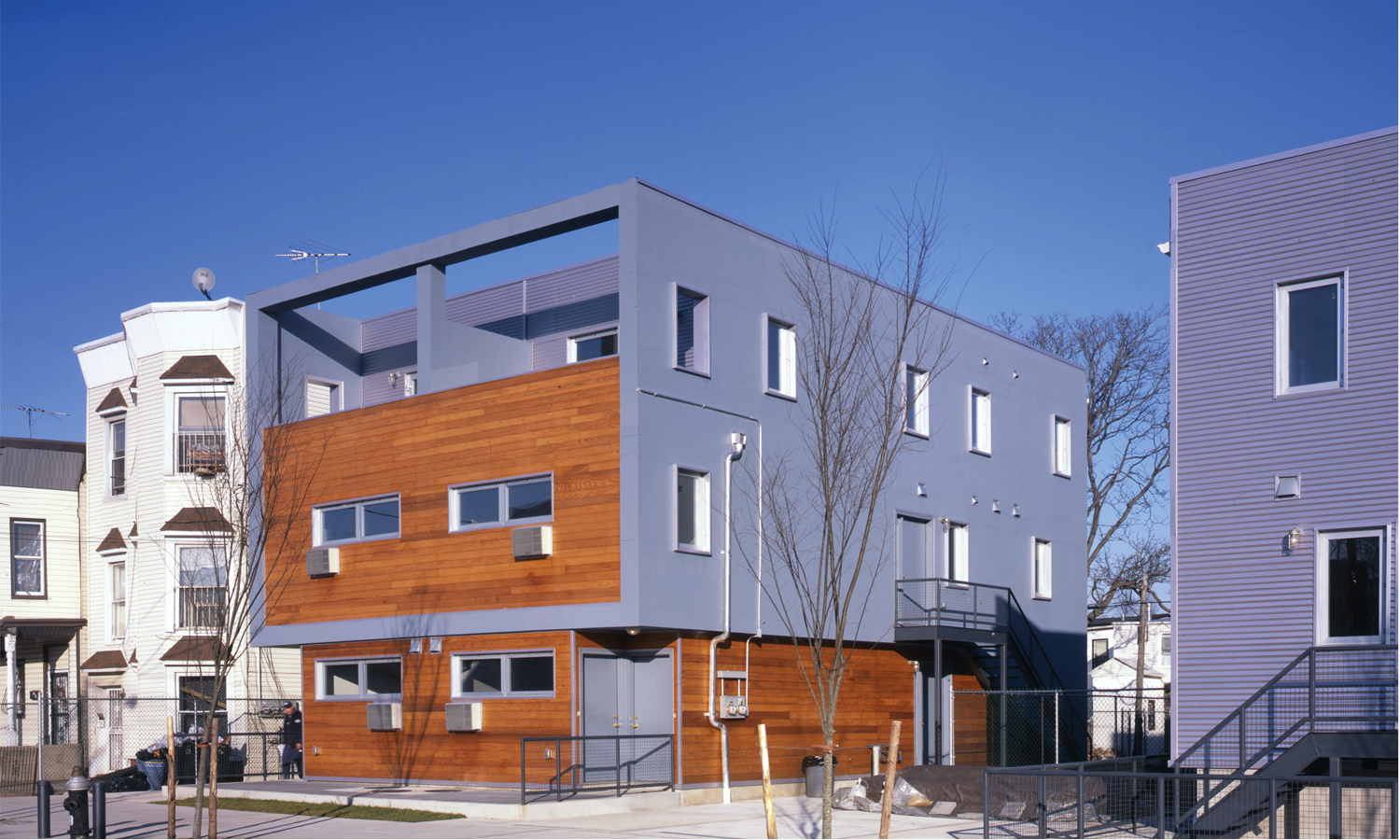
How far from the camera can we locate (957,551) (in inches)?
1070

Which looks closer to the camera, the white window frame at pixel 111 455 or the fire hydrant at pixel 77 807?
the fire hydrant at pixel 77 807

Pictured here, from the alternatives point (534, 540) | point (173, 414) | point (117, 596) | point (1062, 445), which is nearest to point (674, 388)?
point (534, 540)

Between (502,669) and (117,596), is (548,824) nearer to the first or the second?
(502,669)

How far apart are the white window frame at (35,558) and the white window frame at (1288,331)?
27.0 meters

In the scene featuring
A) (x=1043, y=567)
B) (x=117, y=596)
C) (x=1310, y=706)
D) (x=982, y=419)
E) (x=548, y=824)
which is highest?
(x=982, y=419)

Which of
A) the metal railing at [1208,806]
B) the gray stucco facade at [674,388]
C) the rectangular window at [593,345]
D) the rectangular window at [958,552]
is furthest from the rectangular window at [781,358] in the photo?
the metal railing at [1208,806]

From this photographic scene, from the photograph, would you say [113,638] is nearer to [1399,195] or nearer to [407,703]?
[407,703]

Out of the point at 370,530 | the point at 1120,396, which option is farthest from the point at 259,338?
the point at 1120,396

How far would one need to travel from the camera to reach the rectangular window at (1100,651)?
56.9m

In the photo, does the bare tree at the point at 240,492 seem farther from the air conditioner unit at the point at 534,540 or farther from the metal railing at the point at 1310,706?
the metal railing at the point at 1310,706

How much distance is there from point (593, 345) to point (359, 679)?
278 inches

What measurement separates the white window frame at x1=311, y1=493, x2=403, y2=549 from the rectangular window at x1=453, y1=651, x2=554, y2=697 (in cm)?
271

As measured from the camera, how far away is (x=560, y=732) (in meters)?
20.1

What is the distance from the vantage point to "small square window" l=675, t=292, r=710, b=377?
21.5 m
